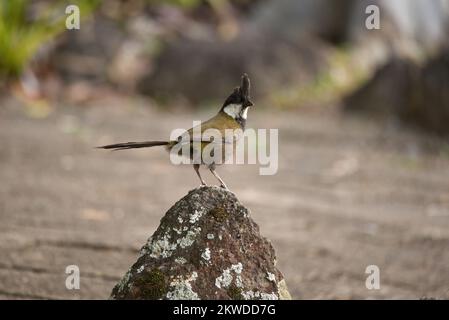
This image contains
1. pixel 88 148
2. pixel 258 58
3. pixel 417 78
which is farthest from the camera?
pixel 258 58

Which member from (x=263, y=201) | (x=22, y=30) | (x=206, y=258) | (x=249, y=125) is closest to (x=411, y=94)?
(x=249, y=125)

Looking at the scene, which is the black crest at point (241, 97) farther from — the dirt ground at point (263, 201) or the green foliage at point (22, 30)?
the green foliage at point (22, 30)

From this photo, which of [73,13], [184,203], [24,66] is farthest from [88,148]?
[184,203]

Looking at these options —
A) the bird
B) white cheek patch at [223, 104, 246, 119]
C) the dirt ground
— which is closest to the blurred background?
the dirt ground

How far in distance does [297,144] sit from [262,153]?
56 cm

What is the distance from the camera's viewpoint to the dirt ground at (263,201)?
455 cm

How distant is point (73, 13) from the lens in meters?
10.0

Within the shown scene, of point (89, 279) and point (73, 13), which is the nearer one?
point (89, 279)

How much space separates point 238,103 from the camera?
325 centimetres

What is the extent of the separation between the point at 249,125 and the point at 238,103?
627 cm

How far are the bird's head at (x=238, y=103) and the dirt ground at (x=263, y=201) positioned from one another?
4.18ft

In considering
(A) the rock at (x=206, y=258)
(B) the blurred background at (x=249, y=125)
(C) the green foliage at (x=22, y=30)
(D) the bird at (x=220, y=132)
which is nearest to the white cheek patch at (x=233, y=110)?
(D) the bird at (x=220, y=132)

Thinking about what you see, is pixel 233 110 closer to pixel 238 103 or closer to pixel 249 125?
pixel 238 103

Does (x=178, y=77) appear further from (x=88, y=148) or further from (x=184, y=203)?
(x=184, y=203)
